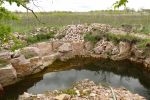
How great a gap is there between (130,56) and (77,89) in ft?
34.8

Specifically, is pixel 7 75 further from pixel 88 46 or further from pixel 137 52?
pixel 137 52

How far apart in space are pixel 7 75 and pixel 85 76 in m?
6.21

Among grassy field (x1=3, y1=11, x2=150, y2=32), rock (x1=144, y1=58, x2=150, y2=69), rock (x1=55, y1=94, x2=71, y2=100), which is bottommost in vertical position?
rock (x1=55, y1=94, x2=71, y2=100)

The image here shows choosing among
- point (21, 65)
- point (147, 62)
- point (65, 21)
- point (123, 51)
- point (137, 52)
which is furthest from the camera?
point (65, 21)

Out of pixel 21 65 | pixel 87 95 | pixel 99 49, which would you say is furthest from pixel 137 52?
pixel 87 95

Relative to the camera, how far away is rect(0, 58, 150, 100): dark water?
17703mm

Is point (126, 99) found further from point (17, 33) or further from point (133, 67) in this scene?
point (17, 33)

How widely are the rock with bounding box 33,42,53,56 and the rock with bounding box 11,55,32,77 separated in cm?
306

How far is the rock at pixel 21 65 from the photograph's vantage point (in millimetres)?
18867

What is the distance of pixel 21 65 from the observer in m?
19.2

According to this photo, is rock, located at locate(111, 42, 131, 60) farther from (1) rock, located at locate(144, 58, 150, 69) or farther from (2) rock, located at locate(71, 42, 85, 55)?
(2) rock, located at locate(71, 42, 85, 55)

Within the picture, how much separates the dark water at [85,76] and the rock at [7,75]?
42cm

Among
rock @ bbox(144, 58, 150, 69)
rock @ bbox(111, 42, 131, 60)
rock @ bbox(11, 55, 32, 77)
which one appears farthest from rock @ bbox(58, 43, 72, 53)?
rock @ bbox(144, 58, 150, 69)

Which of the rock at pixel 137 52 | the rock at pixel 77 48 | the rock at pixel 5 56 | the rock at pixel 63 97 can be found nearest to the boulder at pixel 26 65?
the rock at pixel 5 56
